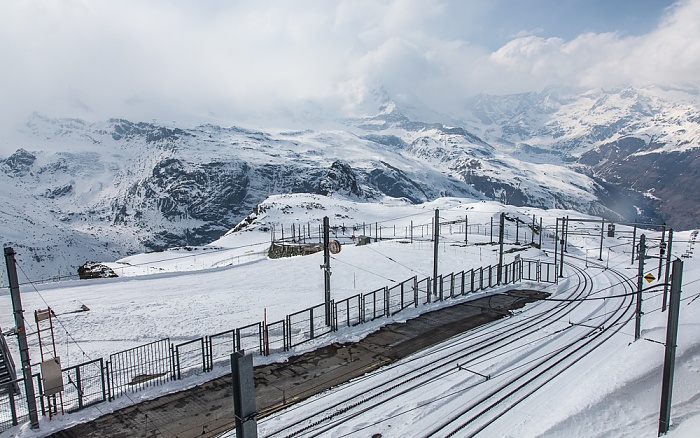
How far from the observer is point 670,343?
11039 mm

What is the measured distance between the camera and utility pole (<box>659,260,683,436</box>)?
10.9 m

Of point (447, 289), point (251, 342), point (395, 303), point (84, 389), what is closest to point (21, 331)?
point (84, 389)

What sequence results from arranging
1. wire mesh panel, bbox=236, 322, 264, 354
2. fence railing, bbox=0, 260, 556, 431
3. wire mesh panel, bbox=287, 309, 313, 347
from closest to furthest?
fence railing, bbox=0, 260, 556, 431 < wire mesh panel, bbox=236, 322, 264, 354 < wire mesh panel, bbox=287, 309, 313, 347

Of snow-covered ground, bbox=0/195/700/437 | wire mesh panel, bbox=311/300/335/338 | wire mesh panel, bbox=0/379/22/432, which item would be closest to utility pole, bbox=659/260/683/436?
snow-covered ground, bbox=0/195/700/437

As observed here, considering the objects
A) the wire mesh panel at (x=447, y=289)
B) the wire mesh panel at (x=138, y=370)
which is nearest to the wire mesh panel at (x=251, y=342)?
the wire mesh panel at (x=138, y=370)

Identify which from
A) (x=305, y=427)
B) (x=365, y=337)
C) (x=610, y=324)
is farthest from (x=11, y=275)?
(x=610, y=324)

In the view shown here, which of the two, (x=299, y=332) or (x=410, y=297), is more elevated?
(x=299, y=332)

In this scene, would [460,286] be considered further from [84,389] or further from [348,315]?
[84,389]

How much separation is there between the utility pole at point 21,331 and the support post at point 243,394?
956 cm

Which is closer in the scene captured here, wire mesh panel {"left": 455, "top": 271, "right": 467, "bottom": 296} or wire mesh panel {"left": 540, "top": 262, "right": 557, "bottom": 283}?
wire mesh panel {"left": 455, "top": 271, "right": 467, "bottom": 296}

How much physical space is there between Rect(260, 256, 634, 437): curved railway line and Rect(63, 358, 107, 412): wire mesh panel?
6875mm

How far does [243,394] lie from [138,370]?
1396 cm

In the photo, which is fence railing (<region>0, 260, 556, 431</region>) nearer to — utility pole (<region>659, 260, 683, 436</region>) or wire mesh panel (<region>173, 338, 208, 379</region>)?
wire mesh panel (<region>173, 338, 208, 379</region>)

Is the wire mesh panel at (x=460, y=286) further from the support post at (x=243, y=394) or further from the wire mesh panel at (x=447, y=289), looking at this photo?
the support post at (x=243, y=394)
